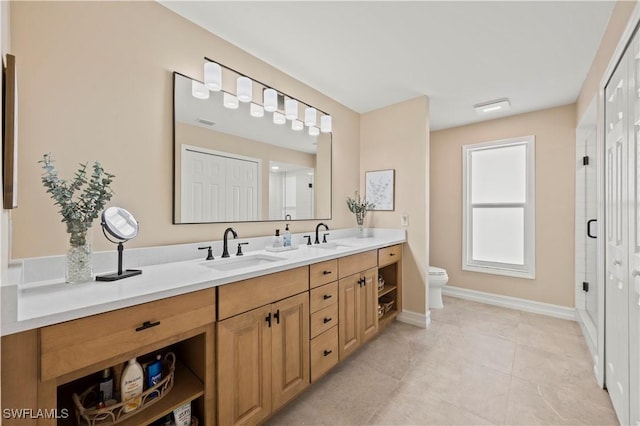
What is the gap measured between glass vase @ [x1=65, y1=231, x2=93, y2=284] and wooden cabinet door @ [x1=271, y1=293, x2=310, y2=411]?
0.87 meters

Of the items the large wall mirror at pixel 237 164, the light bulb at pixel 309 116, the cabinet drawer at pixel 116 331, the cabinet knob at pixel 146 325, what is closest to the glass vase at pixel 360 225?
the large wall mirror at pixel 237 164

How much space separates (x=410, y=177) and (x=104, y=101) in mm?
2655

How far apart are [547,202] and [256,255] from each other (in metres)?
3.41

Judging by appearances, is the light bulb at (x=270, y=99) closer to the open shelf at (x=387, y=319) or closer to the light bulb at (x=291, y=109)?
the light bulb at (x=291, y=109)

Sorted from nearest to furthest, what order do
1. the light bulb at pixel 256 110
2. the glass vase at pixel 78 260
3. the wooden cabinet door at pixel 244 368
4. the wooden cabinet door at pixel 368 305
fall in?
the glass vase at pixel 78 260
the wooden cabinet door at pixel 244 368
the light bulb at pixel 256 110
the wooden cabinet door at pixel 368 305

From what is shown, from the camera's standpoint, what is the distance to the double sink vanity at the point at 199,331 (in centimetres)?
84

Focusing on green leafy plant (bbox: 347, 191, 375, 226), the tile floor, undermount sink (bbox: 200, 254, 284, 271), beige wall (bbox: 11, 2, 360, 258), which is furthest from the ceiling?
the tile floor

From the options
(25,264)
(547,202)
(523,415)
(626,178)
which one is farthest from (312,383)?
(547,202)

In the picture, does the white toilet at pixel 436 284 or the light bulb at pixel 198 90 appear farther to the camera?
the white toilet at pixel 436 284

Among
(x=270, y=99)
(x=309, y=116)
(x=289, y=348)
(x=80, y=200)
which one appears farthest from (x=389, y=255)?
(x=80, y=200)

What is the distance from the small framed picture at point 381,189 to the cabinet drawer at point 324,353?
5.43ft

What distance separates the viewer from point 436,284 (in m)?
3.26

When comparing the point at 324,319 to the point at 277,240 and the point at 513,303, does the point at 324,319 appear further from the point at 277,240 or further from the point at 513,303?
the point at 513,303

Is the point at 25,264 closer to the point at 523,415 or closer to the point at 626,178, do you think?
the point at 523,415
